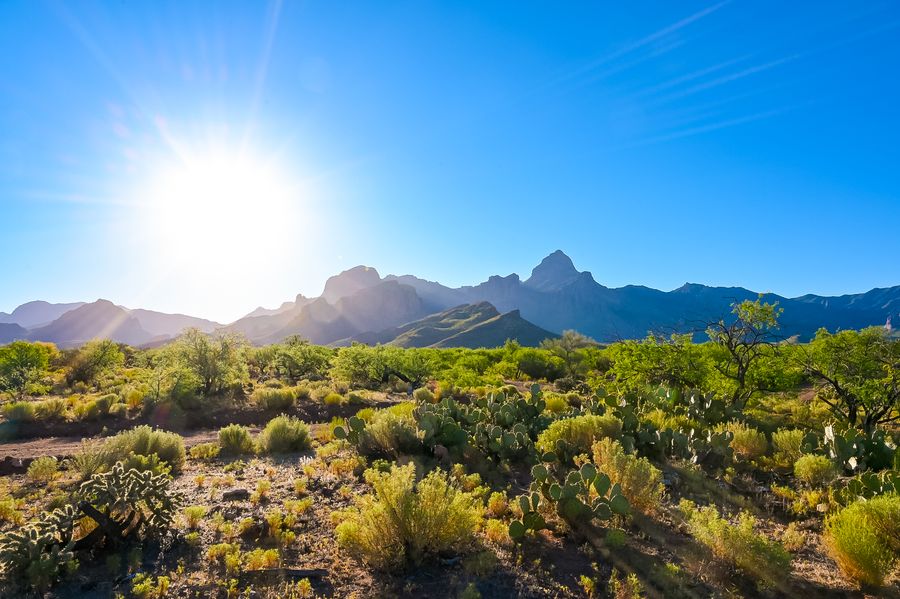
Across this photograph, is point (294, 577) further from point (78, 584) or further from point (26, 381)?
point (26, 381)

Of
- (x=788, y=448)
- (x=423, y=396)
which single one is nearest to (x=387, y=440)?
(x=788, y=448)

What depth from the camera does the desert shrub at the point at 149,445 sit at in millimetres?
9562

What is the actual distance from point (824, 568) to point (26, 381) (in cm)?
3386

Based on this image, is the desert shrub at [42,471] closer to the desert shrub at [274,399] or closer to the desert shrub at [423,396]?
the desert shrub at [274,399]

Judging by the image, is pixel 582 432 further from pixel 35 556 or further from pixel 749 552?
pixel 35 556

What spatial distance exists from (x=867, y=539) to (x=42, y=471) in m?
14.1

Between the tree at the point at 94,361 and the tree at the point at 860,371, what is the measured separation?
36.8 metres

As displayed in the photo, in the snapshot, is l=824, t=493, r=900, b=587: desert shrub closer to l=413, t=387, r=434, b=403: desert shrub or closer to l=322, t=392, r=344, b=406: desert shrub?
l=413, t=387, r=434, b=403: desert shrub

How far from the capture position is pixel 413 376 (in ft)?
93.0

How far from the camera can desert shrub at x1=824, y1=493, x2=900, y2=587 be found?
4.92m

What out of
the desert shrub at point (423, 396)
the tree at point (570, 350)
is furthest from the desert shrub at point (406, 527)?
the tree at point (570, 350)

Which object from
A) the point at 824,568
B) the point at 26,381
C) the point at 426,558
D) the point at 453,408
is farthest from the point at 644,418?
the point at 26,381

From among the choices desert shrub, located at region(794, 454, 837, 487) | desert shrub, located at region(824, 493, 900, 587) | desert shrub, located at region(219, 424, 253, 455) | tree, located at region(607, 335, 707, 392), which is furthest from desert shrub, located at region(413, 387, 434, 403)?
desert shrub, located at region(824, 493, 900, 587)

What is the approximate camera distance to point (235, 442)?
11.7 metres
